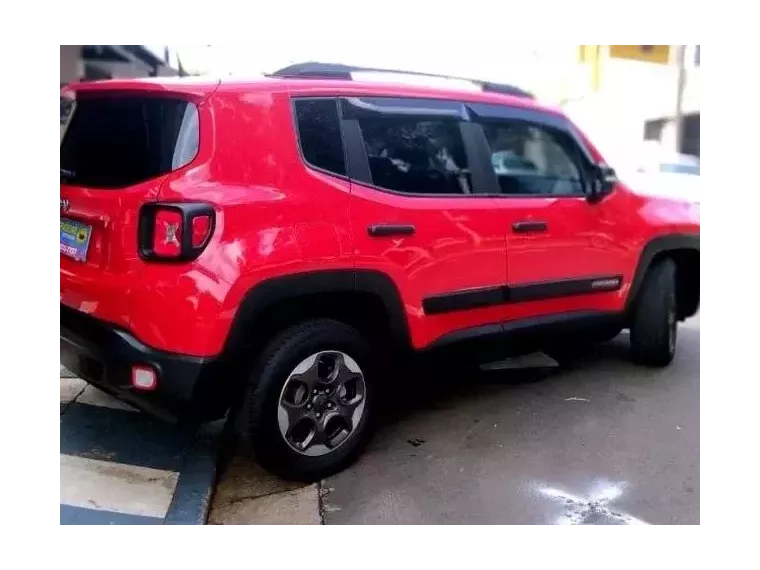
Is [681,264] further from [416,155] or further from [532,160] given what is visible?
[416,155]

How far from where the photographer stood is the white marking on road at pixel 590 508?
9.55 ft

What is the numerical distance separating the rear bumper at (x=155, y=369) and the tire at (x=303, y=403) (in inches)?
6.1

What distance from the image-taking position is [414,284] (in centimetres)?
322

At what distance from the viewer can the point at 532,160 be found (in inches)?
196

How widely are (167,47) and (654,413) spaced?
3338 mm

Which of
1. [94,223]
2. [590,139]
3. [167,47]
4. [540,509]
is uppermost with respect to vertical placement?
[167,47]

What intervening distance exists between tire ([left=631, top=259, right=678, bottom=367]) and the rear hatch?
312cm

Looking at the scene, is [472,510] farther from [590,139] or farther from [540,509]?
[590,139]

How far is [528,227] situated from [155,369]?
81.4 inches

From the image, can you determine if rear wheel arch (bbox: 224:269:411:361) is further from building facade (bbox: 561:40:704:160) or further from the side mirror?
building facade (bbox: 561:40:704:160)

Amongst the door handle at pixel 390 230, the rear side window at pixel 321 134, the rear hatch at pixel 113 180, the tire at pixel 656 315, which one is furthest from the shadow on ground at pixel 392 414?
the rear side window at pixel 321 134

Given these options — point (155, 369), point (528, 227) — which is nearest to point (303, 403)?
point (155, 369)

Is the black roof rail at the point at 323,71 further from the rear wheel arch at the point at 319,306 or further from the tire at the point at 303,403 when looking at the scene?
the tire at the point at 303,403
